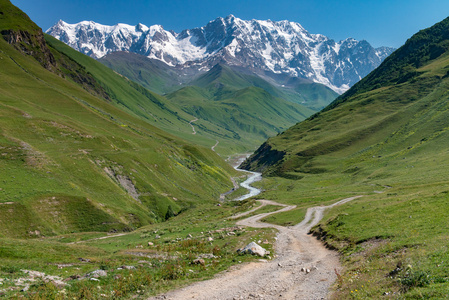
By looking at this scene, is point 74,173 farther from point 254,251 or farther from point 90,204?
point 254,251

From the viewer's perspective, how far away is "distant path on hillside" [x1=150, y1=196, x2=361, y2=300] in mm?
22469

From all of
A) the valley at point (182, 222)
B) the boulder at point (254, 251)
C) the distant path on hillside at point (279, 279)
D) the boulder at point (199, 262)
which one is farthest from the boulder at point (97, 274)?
the boulder at point (254, 251)

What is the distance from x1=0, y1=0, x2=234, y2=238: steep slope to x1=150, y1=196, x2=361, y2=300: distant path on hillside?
4986 centimetres

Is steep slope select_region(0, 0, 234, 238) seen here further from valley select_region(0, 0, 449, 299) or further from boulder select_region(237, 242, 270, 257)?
boulder select_region(237, 242, 270, 257)

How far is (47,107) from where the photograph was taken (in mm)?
143125

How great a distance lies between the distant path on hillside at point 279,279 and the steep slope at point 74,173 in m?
49.9

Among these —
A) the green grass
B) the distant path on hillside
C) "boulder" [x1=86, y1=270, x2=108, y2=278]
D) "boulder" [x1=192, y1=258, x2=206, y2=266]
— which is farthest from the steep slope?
the distant path on hillside

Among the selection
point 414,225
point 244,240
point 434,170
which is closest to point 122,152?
point 244,240

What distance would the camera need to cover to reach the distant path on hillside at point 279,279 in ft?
73.7

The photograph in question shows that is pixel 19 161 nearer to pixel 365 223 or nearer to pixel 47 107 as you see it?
pixel 47 107

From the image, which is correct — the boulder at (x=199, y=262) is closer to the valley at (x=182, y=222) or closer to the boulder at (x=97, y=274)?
the valley at (x=182, y=222)

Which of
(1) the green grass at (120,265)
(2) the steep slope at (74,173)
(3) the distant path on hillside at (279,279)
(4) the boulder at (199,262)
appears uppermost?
(2) the steep slope at (74,173)

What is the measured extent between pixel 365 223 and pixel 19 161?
86201 millimetres

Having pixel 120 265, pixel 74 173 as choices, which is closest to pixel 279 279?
pixel 120 265
